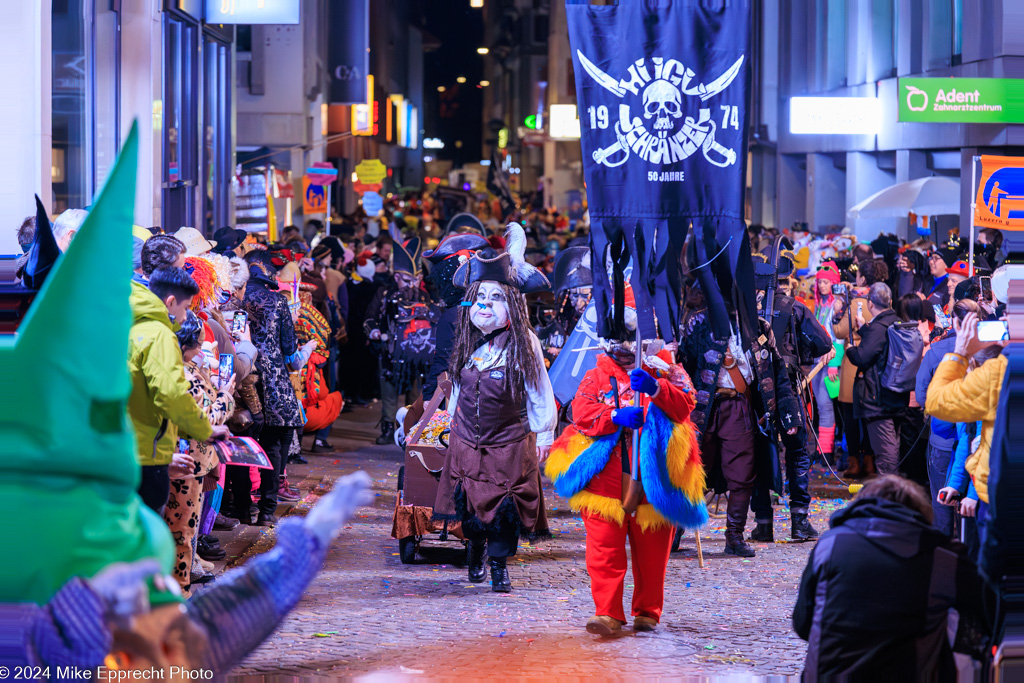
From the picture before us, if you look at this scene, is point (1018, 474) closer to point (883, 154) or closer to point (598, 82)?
point (598, 82)

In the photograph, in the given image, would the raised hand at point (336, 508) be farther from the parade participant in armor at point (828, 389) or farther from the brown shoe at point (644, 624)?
the parade participant in armor at point (828, 389)

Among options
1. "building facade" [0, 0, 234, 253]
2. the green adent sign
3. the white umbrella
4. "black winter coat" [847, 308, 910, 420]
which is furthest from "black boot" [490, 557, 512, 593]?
the white umbrella

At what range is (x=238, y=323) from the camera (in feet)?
28.7

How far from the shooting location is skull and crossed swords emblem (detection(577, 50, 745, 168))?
607 cm

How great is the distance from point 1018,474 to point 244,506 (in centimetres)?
587

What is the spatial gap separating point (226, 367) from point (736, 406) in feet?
11.5

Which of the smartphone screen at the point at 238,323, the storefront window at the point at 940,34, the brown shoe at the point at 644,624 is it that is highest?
the storefront window at the point at 940,34

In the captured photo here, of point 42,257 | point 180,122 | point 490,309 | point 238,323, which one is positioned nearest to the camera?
point 42,257

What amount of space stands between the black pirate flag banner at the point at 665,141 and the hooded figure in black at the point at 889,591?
7.95 feet

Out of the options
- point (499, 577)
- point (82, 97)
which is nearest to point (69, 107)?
point (82, 97)

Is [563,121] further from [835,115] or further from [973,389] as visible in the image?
[973,389]

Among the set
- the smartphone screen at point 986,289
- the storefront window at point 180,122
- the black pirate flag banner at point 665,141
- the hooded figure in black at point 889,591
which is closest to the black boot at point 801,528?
the smartphone screen at point 986,289

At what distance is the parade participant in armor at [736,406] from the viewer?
8516mm

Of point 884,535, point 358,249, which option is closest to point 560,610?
point 884,535
